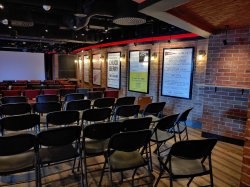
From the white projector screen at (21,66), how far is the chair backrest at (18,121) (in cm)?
1086

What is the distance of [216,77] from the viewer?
4.29 metres

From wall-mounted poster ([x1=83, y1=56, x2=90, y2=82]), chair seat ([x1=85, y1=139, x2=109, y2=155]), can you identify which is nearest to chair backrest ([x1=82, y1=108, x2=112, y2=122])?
chair seat ([x1=85, y1=139, x2=109, y2=155])

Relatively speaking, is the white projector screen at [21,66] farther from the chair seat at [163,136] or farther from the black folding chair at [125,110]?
the chair seat at [163,136]

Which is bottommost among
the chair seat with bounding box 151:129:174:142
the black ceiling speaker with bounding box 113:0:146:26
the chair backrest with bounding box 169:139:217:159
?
the chair seat with bounding box 151:129:174:142

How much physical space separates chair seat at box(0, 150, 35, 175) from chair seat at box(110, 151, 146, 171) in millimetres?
890

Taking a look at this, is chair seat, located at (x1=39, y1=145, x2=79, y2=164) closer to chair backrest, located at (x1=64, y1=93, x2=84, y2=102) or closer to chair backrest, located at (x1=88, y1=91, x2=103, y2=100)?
chair backrest, located at (x1=64, y1=93, x2=84, y2=102)

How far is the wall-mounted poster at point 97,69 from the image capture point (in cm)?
966

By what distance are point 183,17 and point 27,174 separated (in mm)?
3410

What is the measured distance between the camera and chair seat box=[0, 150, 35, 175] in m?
1.98

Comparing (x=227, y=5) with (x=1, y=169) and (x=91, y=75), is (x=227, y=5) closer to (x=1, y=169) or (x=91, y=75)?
(x=1, y=169)

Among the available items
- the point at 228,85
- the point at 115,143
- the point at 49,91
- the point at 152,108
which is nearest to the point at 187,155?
the point at 115,143

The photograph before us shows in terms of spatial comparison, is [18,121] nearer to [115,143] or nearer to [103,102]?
[115,143]

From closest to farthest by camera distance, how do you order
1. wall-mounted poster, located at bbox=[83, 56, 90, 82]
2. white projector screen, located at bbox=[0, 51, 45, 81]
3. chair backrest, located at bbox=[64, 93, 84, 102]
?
chair backrest, located at bbox=[64, 93, 84, 102], wall-mounted poster, located at bbox=[83, 56, 90, 82], white projector screen, located at bbox=[0, 51, 45, 81]

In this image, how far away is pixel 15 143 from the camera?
6.38 feet
